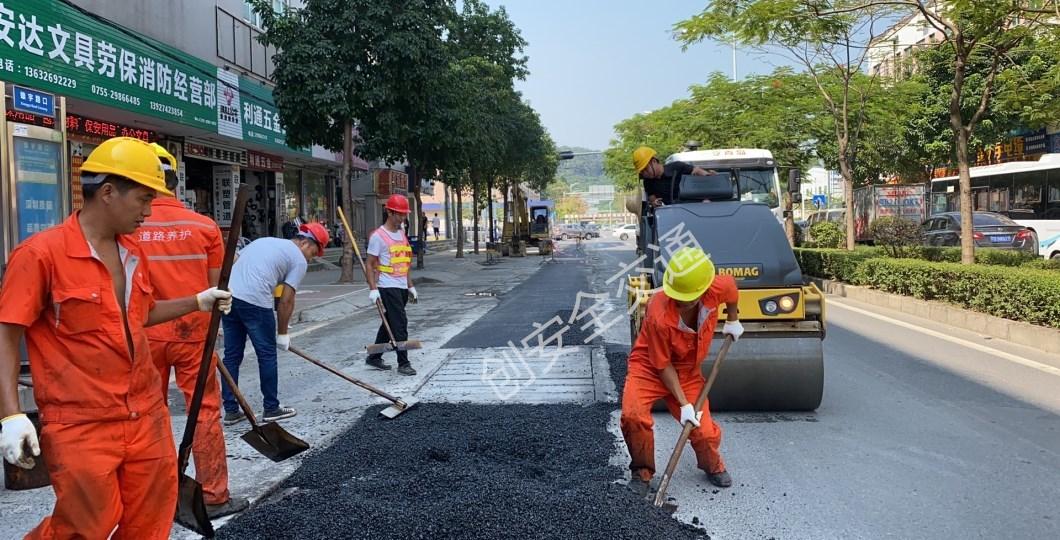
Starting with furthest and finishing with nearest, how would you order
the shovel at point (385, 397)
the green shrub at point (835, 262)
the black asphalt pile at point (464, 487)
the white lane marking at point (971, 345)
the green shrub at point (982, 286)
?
the green shrub at point (835, 262) → the green shrub at point (982, 286) → the white lane marking at point (971, 345) → the shovel at point (385, 397) → the black asphalt pile at point (464, 487)

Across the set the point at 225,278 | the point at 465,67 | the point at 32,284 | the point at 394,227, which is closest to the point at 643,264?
the point at 394,227

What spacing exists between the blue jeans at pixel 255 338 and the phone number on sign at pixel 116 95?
310 inches

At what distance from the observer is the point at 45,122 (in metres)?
8.24

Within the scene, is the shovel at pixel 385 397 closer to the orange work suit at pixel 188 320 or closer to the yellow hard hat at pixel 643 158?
the orange work suit at pixel 188 320

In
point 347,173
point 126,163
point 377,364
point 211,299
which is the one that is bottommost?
point 377,364

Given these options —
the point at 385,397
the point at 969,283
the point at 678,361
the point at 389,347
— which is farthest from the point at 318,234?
the point at 969,283

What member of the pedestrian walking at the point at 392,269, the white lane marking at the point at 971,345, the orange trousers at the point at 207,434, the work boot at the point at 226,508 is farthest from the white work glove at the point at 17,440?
the white lane marking at the point at 971,345

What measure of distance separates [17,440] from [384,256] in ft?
16.8

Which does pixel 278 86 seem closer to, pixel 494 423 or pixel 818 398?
pixel 494 423

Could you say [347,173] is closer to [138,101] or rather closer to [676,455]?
[138,101]

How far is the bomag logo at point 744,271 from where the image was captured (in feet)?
17.8

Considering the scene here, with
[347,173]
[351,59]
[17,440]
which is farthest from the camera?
[347,173]

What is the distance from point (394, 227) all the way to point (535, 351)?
2.26 meters

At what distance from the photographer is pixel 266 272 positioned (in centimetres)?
539
